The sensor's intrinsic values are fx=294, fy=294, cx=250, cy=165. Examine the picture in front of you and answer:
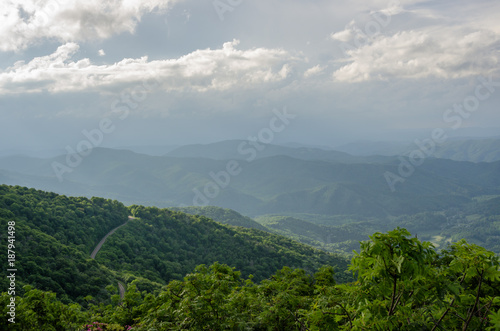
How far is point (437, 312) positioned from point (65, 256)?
72121 mm

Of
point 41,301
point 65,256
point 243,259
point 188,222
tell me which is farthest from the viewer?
point 188,222

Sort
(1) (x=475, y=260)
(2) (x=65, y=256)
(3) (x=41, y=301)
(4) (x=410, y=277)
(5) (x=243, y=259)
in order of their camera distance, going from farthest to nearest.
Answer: (5) (x=243, y=259) → (2) (x=65, y=256) → (3) (x=41, y=301) → (1) (x=475, y=260) → (4) (x=410, y=277)

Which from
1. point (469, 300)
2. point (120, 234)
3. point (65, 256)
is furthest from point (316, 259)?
point (469, 300)

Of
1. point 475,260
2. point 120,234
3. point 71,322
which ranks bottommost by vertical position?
point 120,234

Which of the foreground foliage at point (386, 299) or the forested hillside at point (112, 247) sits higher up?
the foreground foliage at point (386, 299)

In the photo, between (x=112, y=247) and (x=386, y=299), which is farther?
(x=112, y=247)

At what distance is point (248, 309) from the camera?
47.4ft

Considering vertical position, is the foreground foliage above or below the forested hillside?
above

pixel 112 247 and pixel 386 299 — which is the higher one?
pixel 386 299

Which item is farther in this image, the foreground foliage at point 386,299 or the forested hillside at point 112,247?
the forested hillside at point 112,247

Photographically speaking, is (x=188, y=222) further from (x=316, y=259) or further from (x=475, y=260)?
(x=475, y=260)

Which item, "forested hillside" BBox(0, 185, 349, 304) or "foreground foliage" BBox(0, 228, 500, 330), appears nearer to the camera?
"foreground foliage" BBox(0, 228, 500, 330)

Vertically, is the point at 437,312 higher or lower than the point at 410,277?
lower

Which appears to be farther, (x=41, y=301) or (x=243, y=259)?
(x=243, y=259)
